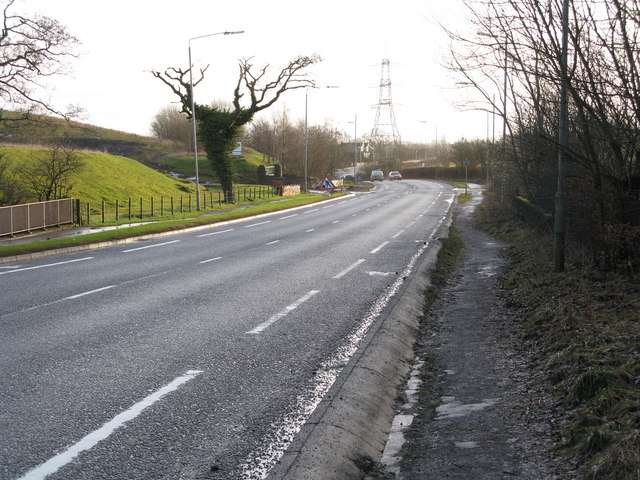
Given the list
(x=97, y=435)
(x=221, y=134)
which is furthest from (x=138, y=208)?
(x=97, y=435)

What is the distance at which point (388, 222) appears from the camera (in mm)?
31109

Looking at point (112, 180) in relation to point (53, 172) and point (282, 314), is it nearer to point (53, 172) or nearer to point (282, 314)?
point (53, 172)

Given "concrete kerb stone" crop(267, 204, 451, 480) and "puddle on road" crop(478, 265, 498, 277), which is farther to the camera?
"puddle on road" crop(478, 265, 498, 277)

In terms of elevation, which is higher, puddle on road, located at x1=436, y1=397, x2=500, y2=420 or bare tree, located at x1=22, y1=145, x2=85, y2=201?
bare tree, located at x1=22, y1=145, x2=85, y2=201

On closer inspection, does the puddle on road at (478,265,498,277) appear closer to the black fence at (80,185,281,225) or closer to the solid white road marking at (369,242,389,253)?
the solid white road marking at (369,242,389,253)

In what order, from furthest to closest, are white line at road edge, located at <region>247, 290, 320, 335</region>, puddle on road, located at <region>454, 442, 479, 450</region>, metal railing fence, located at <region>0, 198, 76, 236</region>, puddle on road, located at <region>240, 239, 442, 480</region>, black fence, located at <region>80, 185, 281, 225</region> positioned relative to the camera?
black fence, located at <region>80, 185, 281, 225</region>
metal railing fence, located at <region>0, 198, 76, 236</region>
white line at road edge, located at <region>247, 290, 320, 335</region>
puddle on road, located at <region>454, 442, 479, 450</region>
puddle on road, located at <region>240, 239, 442, 480</region>

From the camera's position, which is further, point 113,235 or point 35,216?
point 35,216

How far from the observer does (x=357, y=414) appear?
18.2ft

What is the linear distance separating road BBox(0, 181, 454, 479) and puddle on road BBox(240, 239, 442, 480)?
0.06ft

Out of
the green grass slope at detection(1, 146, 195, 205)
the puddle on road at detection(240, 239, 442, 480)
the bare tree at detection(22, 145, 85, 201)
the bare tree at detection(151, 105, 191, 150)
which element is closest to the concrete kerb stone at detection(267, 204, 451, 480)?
the puddle on road at detection(240, 239, 442, 480)

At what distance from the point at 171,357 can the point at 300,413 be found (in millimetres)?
2258

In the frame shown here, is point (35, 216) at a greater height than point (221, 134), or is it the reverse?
point (221, 134)

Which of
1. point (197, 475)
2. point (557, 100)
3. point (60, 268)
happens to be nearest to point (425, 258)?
point (557, 100)

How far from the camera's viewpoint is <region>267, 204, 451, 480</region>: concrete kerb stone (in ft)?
14.5
